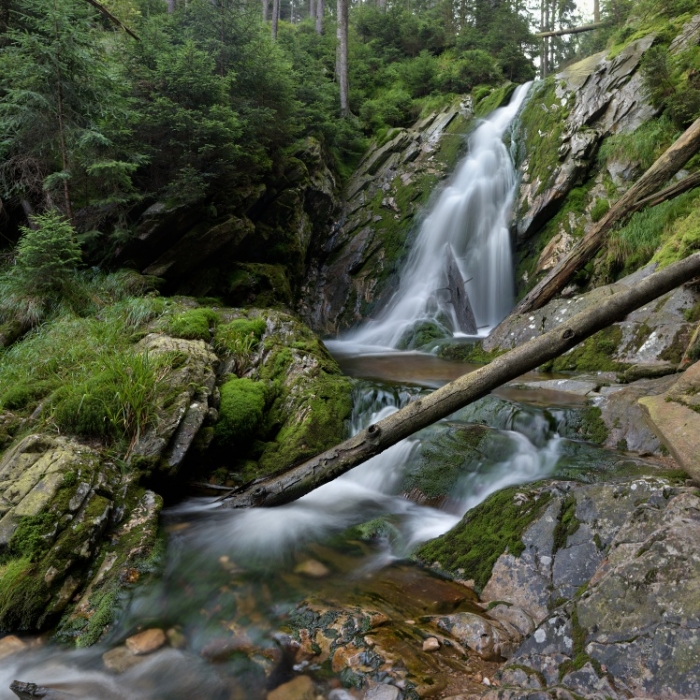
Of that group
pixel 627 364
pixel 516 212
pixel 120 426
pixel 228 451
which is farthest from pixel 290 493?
pixel 516 212

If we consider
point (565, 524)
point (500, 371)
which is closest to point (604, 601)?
point (565, 524)

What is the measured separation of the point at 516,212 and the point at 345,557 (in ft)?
34.4

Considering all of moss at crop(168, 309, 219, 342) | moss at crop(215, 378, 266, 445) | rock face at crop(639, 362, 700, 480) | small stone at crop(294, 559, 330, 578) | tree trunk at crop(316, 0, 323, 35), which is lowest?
small stone at crop(294, 559, 330, 578)

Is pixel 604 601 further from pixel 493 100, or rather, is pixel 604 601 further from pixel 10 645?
pixel 493 100

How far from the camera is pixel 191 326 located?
21.7ft

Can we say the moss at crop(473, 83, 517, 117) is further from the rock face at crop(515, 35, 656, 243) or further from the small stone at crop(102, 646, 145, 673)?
the small stone at crop(102, 646, 145, 673)

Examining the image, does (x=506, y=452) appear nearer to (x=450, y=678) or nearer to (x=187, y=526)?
(x=450, y=678)

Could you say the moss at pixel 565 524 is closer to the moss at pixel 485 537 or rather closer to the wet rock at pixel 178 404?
the moss at pixel 485 537

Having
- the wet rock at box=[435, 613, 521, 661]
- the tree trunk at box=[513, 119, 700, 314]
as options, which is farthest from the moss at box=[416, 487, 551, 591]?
the tree trunk at box=[513, 119, 700, 314]

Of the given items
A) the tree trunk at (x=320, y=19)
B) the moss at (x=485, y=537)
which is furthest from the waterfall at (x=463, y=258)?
the tree trunk at (x=320, y=19)

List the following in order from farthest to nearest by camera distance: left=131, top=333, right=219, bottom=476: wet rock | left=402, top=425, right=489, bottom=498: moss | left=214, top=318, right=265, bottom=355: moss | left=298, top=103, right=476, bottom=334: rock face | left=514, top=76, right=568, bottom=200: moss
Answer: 1. left=298, top=103, right=476, bottom=334: rock face
2. left=514, top=76, right=568, bottom=200: moss
3. left=214, top=318, right=265, bottom=355: moss
4. left=402, top=425, right=489, bottom=498: moss
5. left=131, top=333, right=219, bottom=476: wet rock

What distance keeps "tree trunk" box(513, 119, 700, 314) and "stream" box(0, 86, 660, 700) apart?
3.08 m

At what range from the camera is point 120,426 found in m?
4.71

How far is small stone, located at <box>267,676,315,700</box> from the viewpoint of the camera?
2.60 m
